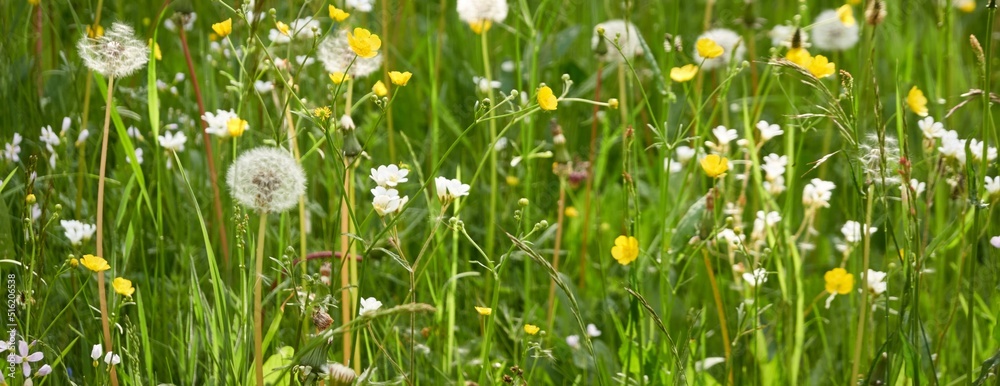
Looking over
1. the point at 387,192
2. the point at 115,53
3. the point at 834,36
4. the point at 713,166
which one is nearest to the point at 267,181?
the point at 387,192

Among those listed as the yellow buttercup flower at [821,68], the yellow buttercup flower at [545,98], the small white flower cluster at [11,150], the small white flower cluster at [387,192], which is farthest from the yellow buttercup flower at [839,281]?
the small white flower cluster at [11,150]

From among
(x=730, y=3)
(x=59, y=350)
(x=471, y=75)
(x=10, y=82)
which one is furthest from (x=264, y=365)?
(x=730, y=3)

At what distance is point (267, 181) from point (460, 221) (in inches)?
9.2

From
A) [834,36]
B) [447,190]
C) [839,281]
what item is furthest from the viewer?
[834,36]

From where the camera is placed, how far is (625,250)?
4.40 ft

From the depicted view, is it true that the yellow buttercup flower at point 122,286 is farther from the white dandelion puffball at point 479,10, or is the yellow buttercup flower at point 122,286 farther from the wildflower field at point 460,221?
the white dandelion puffball at point 479,10

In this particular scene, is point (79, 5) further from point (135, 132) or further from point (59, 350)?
point (59, 350)

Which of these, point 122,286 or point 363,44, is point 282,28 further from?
point 122,286

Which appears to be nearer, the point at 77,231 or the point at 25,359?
the point at 25,359

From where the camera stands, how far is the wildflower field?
1.14 meters

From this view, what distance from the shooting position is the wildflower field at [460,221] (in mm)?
1144

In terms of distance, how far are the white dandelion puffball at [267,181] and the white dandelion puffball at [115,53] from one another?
24 cm

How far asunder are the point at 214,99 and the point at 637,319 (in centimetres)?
90

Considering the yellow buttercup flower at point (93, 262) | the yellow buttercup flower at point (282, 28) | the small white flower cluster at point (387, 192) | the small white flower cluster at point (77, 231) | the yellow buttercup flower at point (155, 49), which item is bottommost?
the small white flower cluster at point (77, 231)
